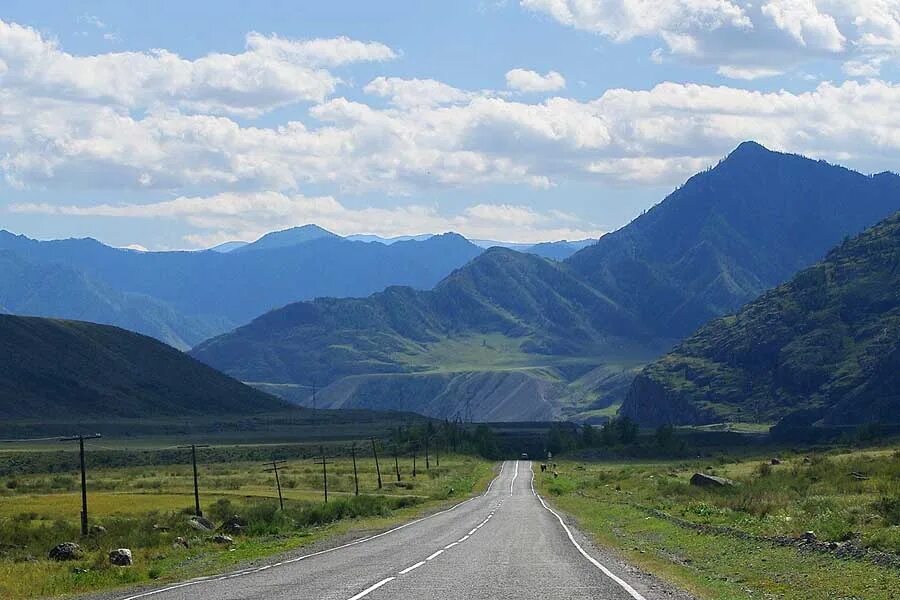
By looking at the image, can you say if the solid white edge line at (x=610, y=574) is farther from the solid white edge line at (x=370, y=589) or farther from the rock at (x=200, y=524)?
the rock at (x=200, y=524)

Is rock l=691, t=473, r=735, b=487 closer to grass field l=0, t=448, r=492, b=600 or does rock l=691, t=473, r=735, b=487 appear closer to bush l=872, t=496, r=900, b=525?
grass field l=0, t=448, r=492, b=600

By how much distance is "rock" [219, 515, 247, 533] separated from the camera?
49909 millimetres

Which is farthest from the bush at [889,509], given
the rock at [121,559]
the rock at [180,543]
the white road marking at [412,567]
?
the rock at [180,543]

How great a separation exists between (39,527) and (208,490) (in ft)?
124

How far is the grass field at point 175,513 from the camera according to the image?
3453 centimetres

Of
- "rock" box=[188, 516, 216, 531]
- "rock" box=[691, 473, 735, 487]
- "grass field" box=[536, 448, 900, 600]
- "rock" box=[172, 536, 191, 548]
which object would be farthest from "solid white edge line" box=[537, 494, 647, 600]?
"rock" box=[691, 473, 735, 487]

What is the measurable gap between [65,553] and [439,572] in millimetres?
16924

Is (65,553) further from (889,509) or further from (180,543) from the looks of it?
(889,509)

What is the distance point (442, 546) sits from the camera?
125 feet

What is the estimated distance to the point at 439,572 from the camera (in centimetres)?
2905

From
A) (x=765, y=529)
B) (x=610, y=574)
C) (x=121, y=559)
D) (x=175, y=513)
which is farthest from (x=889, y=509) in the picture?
(x=175, y=513)

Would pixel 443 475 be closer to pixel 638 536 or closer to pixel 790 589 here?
pixel 638 536

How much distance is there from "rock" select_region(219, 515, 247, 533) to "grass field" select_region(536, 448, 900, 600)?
15.2 metres

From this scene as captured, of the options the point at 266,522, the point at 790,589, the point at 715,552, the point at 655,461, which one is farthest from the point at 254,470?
the point at 790,589
